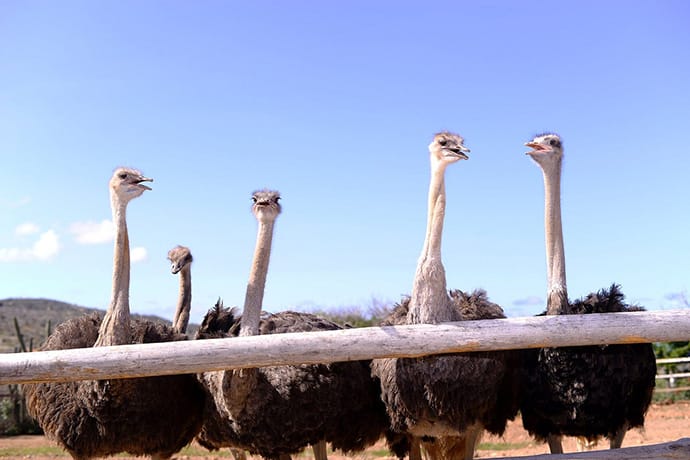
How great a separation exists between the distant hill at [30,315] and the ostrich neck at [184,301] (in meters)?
16.9

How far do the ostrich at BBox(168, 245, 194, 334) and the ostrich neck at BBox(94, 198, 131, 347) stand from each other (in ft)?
7.38

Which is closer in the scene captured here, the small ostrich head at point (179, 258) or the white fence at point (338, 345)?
the white fence at point (338, 345)

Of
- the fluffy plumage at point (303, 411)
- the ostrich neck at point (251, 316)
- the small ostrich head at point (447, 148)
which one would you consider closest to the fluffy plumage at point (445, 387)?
the fluffy plumage at point (303, 411)

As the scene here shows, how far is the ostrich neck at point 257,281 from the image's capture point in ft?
18.4

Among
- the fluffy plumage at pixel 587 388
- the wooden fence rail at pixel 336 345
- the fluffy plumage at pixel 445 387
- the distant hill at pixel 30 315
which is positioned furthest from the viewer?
the distant hill at pixel 30 315

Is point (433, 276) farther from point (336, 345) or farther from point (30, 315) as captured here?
point (30, 315)

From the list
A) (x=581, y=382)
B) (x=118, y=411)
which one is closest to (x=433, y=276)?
(x=581, y=382)

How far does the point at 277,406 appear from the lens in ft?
18.5

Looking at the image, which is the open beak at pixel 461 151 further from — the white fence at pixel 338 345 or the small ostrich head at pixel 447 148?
the white fence at pixel 338 345

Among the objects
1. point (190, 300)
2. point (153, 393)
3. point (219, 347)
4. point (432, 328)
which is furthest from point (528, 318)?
point (190, 300)

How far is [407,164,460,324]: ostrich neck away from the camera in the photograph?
5238 millimetres

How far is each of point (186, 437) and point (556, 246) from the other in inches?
120

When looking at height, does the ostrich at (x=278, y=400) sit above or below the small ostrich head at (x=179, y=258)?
below

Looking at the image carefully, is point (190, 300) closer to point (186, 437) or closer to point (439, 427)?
point (186, 437)
